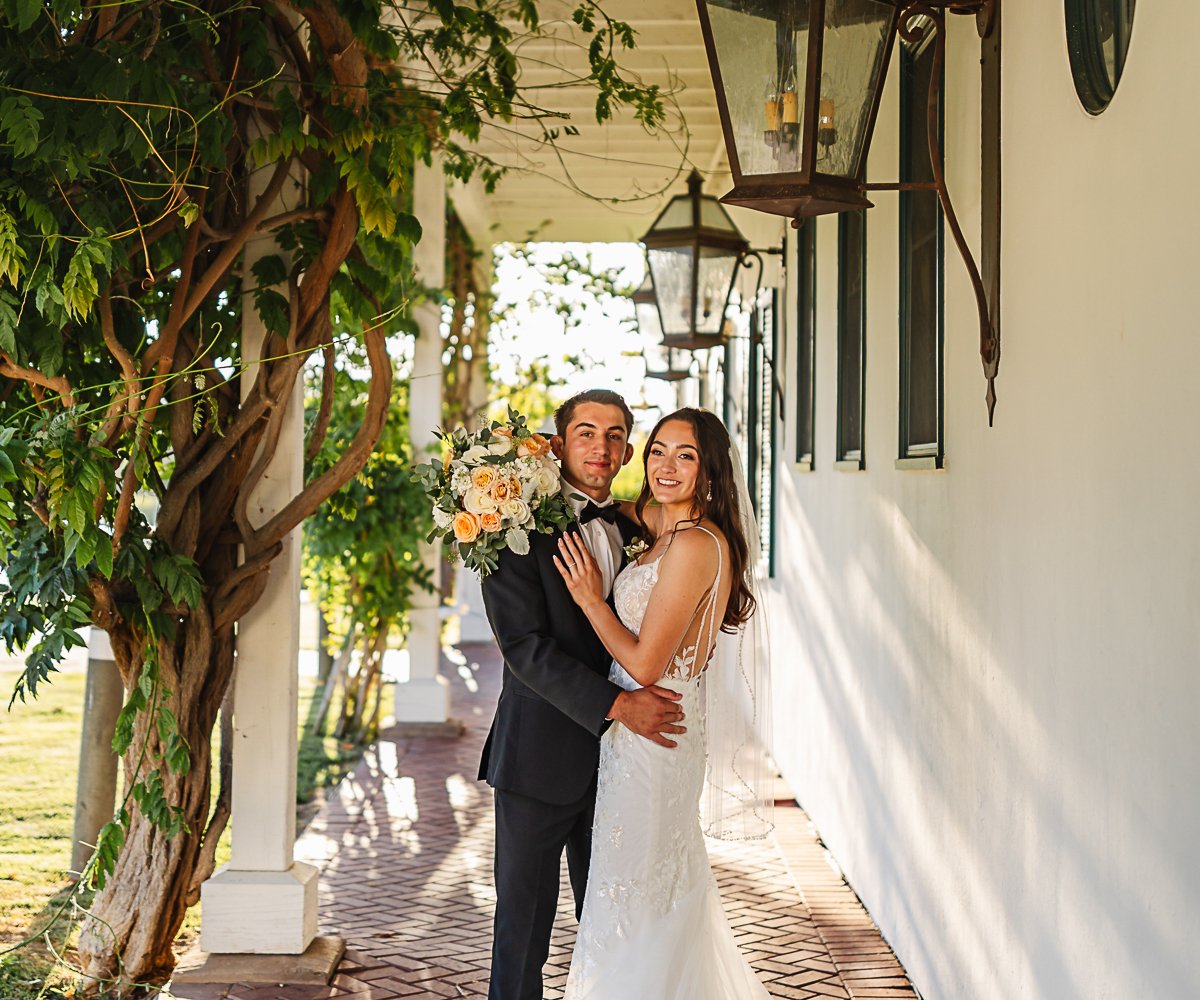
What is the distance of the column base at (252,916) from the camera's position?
4371mm

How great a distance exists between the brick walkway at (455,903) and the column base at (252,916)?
0.71ft

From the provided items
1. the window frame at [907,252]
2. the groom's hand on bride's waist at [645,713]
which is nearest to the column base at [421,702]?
the window frame at [907,252]

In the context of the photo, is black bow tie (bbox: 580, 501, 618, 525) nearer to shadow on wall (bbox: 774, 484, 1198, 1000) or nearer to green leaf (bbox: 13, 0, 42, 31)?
shadow on wall (bbox: 774, 484, 1198, 1000)

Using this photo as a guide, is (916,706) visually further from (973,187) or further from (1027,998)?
(973,187)

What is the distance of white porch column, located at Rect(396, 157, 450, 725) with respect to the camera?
9.38 m

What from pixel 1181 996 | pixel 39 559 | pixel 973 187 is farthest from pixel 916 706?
pixel 39 559

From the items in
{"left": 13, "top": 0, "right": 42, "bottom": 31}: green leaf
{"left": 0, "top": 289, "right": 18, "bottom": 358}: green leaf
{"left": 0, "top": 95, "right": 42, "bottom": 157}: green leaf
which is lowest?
{"left": 0, "top": 289, "right": 18, "bottom": 358}: green leaf

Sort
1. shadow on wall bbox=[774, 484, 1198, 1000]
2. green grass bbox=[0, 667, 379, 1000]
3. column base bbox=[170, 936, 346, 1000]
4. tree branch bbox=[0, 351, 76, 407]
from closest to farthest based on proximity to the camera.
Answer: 1. shadow on wall bbox=[774, 484, 1198, 1000]
2. tree branch bbox=[0, 351, 76, 407]
3. column base bbox=[170, 936, 346, 1000]
4. green grass bbox=[0, 667, 379, 1000]

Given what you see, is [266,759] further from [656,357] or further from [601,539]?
[656,357]

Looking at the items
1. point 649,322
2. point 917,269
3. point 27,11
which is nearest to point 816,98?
point 917,269

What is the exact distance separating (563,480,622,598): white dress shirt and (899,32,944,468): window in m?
1.19

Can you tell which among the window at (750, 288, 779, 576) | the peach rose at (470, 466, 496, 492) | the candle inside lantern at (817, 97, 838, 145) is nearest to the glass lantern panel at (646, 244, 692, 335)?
the window at (750, 288, 779, 576)

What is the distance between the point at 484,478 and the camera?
3.28 metres

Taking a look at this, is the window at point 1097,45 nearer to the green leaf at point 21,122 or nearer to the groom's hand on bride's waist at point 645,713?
the groom's hand on bride's waist at point 645,713
